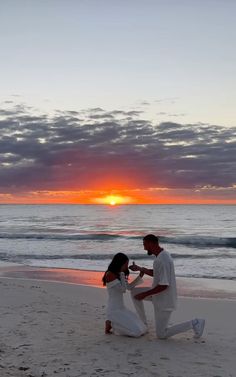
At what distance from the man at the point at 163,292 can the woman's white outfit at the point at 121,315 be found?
0.26 metres

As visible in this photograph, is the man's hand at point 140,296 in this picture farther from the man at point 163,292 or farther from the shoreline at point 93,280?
the shoreline at point 93,280

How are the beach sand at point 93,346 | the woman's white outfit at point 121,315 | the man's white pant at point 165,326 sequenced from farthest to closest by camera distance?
the woman's white outfit at point 121,315 → the man's white pant at point 165,326 → the beach sand at point 93,346

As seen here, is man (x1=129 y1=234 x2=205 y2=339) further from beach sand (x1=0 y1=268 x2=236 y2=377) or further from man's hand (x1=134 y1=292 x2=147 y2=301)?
beach sand (x1=0 y1=268 x2=236 y2=377)

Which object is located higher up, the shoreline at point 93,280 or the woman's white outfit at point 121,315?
the woman's white outfit at point 121,315

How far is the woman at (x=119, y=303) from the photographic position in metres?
6.94

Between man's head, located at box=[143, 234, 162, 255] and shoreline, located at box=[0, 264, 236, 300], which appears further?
shoreline, located at box=[0, 264, 236, 300]

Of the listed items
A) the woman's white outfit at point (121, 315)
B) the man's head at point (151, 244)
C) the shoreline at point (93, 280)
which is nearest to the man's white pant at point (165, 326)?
the woman's white outfit at point (121, 315)

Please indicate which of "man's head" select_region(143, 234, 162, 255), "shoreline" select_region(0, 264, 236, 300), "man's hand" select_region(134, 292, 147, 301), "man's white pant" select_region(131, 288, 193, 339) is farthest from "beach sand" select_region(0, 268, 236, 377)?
"shoreline" select_region(0, 264, 236, 300)

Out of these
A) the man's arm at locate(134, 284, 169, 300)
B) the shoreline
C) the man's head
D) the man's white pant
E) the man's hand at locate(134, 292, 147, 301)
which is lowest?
the shoreline

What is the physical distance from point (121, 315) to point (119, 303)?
18 cm

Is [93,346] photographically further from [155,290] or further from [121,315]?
[155,290]

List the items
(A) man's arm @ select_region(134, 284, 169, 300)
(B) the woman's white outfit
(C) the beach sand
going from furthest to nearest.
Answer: (B) the woman's white outfit → (A) man's arm @ select_region(134, 284, 169, 300) → (C) the beach sand

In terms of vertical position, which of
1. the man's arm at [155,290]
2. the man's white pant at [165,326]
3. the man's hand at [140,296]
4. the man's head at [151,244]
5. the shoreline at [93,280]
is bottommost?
the shoreline at [93,280]

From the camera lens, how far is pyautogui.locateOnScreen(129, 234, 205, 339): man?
6668mm
